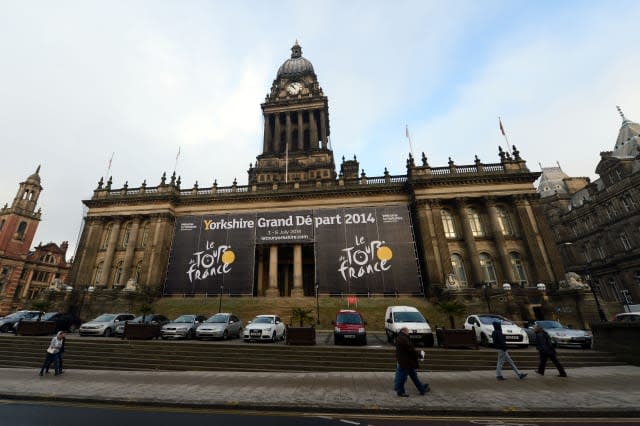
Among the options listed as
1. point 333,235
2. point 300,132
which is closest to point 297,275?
point 333,235

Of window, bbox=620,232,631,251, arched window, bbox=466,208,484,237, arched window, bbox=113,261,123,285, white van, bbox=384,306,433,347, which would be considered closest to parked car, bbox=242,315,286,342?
white van, bbox=384,306,433,347

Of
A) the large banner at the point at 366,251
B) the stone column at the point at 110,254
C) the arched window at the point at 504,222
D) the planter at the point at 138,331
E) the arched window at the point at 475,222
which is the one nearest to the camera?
the planter at the point at 138,331

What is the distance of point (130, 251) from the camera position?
3225 centimetres

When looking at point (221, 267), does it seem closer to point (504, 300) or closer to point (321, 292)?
point (321, 292)

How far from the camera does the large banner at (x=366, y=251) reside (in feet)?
88.5

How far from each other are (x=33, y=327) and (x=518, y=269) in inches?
1606

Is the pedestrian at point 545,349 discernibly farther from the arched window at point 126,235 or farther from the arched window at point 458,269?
the arched window at point 126,235

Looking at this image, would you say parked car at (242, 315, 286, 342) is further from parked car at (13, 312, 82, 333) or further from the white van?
parked car at (13, 312, 82, 333)

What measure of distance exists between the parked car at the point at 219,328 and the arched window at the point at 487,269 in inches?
973

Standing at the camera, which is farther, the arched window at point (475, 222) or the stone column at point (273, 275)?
the arched window at point (475, 222)

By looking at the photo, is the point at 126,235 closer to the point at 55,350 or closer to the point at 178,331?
the point at 178,331

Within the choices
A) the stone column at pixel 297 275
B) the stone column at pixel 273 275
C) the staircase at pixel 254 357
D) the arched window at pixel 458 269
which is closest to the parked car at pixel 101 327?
the staircase at pixel 254 357

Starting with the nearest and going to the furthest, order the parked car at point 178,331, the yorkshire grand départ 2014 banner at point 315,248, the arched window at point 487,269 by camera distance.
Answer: the parked car at point 178,331, the yorkshire grand départ 2014 banner at point 315,248, the arched window at point 487,269

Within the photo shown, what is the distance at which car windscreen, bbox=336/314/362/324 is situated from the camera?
578 inches
